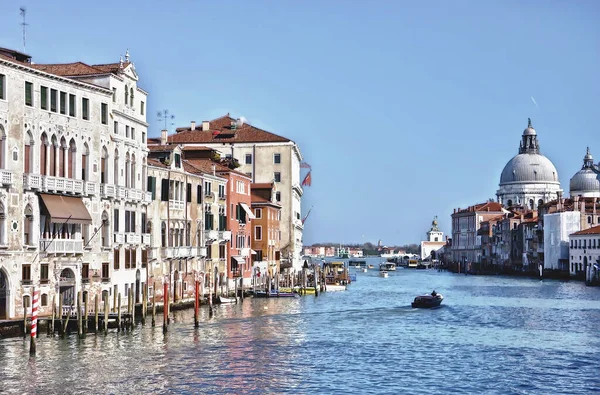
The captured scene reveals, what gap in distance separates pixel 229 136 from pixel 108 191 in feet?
106

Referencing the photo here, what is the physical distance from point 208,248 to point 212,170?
422 centimetres

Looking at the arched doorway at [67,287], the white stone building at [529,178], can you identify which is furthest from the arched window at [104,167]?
the white stone building at [529,178]

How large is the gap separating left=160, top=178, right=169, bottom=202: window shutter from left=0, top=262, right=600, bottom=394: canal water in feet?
15.1

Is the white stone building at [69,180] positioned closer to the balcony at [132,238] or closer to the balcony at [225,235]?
the balcony at [132,238]

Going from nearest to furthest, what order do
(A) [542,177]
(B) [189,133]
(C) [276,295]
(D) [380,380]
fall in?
(D) [380,380], (C) [276,295], (B) [189,133], (A) [542,177]

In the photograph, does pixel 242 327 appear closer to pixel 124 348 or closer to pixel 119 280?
pixel 119 280

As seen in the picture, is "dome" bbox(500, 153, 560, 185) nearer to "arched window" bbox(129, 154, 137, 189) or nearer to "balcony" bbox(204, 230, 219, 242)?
"balcony" bbox(204, 230, 219, 242)

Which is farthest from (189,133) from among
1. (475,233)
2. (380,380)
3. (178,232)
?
(475,233)

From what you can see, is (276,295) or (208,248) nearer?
(208,248)

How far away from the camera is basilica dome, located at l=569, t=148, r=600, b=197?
13550cm

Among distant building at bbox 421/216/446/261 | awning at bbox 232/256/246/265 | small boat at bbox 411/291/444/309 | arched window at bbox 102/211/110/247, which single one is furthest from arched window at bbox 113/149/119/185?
distant building at bbox 421/216/446/261

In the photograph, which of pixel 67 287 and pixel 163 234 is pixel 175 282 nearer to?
pixel 163 234

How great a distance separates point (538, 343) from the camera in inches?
1252

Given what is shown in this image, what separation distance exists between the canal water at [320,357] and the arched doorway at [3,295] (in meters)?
1.32
